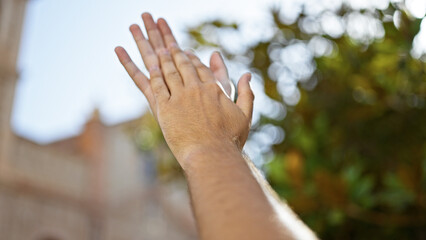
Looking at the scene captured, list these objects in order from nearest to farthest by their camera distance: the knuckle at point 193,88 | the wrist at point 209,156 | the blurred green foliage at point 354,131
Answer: the wrist at point 209,156 → the knuckle at point 193,88 → the blurred green foliage at point 354,131

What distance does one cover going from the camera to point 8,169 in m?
10.3

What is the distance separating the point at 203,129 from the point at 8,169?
10016mm

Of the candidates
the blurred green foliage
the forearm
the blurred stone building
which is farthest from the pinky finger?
the blurred stone building

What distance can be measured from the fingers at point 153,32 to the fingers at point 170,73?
47 millimetres

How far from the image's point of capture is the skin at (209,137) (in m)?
0.72

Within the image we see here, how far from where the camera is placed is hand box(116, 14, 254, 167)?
3.01 ft

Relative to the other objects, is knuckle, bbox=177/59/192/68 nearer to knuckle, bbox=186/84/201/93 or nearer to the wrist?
knuckle, bbox=186/84/201/93

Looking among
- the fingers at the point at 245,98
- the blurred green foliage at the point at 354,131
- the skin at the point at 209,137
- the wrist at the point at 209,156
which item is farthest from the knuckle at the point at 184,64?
the blurred green foliage at the point at 354,131

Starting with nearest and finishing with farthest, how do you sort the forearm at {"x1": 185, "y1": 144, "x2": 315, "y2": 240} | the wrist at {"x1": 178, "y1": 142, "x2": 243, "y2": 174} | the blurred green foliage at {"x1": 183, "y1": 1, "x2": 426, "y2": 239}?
the forearm at {"x1": 185, "y1": 144, "x2": 315, "y2": 240}, the wrist at {"x1": 178, "y1": 142, "x2": 243, "y2": 174}, the blurred green foliage at {"x1": 183, "y1": 1, "x2": 426, "y2": 239}

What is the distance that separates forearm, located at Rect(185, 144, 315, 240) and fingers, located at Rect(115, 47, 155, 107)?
27 centimetres

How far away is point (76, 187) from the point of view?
11.8 meters

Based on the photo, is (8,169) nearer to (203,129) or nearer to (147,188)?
(147,188)

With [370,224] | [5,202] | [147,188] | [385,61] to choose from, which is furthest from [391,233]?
[147,188]

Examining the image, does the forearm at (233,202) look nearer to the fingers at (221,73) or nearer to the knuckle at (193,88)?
the knuckle at (193,88)
